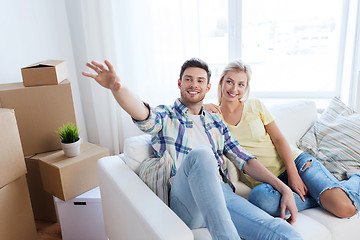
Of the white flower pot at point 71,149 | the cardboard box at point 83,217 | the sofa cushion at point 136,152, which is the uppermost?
the sofa cushion at point 136,152

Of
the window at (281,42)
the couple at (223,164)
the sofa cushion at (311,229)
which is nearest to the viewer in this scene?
the couple at (223,164)

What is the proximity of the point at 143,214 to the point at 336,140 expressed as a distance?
1264 mm

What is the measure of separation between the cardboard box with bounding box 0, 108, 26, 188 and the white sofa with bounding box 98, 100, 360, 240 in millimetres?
434

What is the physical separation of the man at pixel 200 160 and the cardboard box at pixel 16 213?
2.58ft

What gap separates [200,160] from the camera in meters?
1.12

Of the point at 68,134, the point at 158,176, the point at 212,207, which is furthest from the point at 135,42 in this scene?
the point at 212,207

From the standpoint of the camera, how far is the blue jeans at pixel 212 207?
1052 mm

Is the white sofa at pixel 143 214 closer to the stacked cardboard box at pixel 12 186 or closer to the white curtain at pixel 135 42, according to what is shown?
the stacked cardboard box at pixel 12 186

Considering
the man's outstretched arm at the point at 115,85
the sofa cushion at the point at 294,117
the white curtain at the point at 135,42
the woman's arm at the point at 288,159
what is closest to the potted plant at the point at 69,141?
the man's outstretched arm at the point at 115,85

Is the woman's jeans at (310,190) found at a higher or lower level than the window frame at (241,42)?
lower

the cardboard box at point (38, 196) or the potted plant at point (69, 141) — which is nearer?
the potted plant at point (69, 141)

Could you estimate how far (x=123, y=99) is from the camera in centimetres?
117

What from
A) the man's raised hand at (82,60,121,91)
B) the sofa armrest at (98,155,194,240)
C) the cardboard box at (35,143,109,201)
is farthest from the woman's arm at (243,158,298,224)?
the cardboard box at (35,143,109,201)

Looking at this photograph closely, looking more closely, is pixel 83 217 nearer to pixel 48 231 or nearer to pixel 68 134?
pixel 48 231
